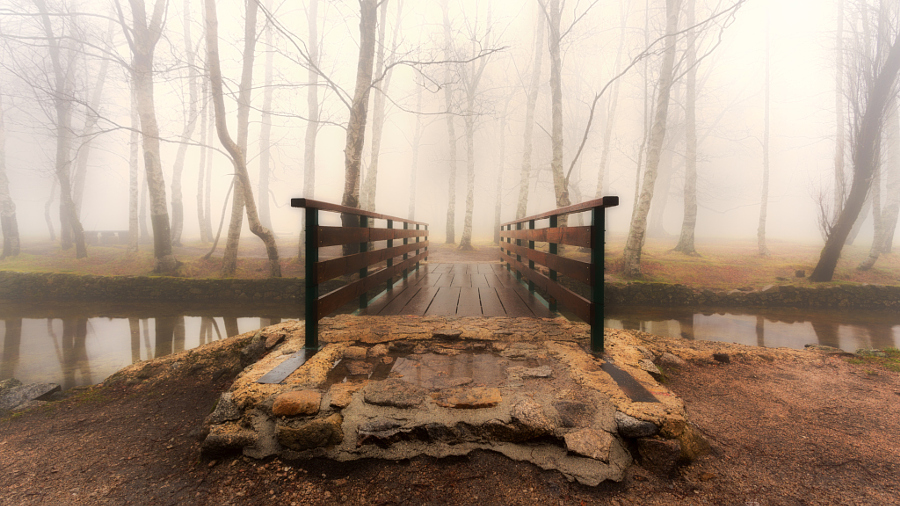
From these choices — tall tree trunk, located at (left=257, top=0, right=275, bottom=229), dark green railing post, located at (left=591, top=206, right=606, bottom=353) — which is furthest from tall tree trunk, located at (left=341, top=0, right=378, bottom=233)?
tall tree trunk, located at (left=257, top=0, right=275, bottom=229)

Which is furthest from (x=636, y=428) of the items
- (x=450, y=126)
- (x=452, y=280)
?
(x=450, y=126)

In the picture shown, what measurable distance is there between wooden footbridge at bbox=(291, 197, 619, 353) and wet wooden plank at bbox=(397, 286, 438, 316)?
0.01 m

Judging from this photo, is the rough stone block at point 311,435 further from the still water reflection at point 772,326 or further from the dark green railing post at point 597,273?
the still water reflection at point 772,326

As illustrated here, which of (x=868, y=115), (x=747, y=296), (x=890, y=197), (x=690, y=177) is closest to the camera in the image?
(x=747, y=296)

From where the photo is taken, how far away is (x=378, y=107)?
12.1 m

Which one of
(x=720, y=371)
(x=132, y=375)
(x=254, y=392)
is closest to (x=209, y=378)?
(x=132, y=375)

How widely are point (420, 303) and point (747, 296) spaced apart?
296 inches

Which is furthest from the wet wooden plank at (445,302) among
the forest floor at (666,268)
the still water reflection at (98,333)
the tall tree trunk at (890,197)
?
the tall tree trunk at (890,197)

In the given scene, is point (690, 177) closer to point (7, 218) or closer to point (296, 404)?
point (296, 404)

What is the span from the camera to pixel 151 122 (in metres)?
9.01

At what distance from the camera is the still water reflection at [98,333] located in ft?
14.1

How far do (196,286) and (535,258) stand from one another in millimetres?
8033

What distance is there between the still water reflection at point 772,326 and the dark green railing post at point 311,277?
16.8ft

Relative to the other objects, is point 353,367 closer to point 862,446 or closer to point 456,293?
point 456,293
